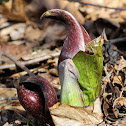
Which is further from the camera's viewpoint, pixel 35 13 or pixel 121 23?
pixel 35 13

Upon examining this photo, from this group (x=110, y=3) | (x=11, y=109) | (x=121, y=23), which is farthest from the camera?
(x=110, y=3)

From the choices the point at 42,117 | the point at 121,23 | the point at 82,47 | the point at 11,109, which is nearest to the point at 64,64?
the point at 82,47

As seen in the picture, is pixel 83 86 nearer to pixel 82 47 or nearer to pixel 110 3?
pixel 82 47

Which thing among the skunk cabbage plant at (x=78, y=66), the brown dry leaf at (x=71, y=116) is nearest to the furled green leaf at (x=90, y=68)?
the skunk cabbage plant at (x=78, y=66)

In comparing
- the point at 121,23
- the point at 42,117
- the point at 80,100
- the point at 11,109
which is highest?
the point at 121,23

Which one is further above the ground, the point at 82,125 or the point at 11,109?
the point at 82,125

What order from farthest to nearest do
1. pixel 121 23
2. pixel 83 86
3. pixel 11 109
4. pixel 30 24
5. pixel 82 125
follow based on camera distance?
pixel 30 24
pixel 121 23
pixel 11 109
pixel 83 86
pixel 82 125
